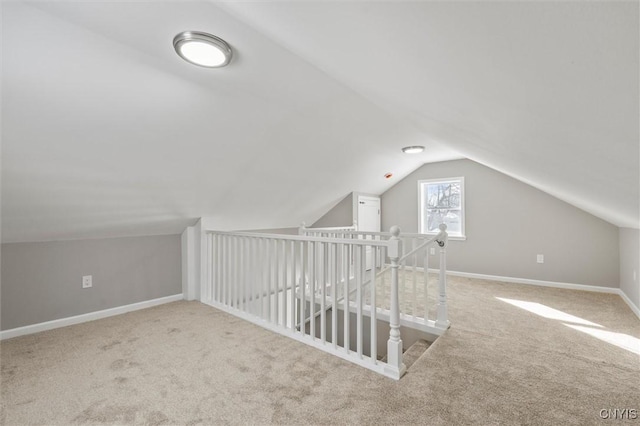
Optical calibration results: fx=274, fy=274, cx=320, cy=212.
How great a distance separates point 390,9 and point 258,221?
3665 millimetres

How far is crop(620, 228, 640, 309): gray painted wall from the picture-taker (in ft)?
10.0

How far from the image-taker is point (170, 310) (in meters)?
3.18

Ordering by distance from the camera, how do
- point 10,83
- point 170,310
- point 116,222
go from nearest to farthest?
point 10,83
point 116,222
point 170,310

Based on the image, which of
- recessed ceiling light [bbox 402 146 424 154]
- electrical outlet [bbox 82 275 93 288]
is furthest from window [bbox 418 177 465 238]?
electrical outlet [bbox 82 275 93 288]

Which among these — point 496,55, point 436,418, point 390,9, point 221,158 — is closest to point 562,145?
point 496,55

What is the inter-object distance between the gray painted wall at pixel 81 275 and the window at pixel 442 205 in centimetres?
435

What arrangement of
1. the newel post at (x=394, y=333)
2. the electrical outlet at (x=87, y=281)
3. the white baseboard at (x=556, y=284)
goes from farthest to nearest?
1. the white baseboard at (x=556, y=284)
2. the electrical outlet at (x=87, y=281)
3. the newel post at (x=394, y=333)

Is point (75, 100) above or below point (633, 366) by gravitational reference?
above

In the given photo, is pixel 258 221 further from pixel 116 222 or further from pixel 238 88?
pixel 238 88

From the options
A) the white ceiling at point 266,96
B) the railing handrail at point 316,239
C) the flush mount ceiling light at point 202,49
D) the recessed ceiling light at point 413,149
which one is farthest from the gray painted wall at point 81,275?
the recessed ceiling light at point 413,149

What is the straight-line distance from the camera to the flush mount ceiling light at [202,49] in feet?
4.88

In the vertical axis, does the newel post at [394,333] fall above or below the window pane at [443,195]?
below

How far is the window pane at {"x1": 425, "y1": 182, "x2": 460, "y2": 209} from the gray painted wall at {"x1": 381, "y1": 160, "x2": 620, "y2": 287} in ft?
0.57

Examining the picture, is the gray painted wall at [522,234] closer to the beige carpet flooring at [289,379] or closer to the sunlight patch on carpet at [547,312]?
the sunlight patch on carpet at [547,312]
